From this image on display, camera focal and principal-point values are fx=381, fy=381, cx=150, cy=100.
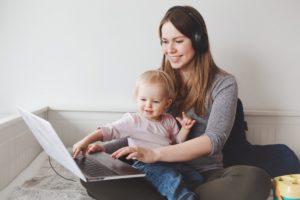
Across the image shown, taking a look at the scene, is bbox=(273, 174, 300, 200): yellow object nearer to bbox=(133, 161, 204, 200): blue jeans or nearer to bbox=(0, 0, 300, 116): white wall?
bbox=(133, 161, 204, 200): blue jeans

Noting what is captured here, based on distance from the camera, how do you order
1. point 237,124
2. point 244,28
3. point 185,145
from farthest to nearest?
1. point 244,28
2. point 237,124
3. point 185,145

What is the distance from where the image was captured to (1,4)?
178cm

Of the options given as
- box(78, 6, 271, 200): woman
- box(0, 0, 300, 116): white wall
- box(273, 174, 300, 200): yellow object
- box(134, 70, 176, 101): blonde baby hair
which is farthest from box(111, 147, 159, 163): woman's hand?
box(0, 0, 300, 116): white wall

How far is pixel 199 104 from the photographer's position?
135cm

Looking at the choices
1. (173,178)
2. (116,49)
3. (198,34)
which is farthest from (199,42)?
(116,49)

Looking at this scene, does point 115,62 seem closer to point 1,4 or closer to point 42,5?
point 42,5

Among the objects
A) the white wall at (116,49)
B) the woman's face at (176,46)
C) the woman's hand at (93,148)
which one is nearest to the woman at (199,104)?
the woman's face at (176,46)

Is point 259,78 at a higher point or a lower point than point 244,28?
lower

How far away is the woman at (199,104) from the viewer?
1.09 m

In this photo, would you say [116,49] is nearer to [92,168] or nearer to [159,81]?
[159,81]

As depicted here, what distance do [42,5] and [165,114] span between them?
2.80ft

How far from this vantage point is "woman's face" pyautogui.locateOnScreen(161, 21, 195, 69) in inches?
52.2

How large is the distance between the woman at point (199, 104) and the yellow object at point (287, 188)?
3cm

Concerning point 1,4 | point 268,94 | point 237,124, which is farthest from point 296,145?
point 1,4
